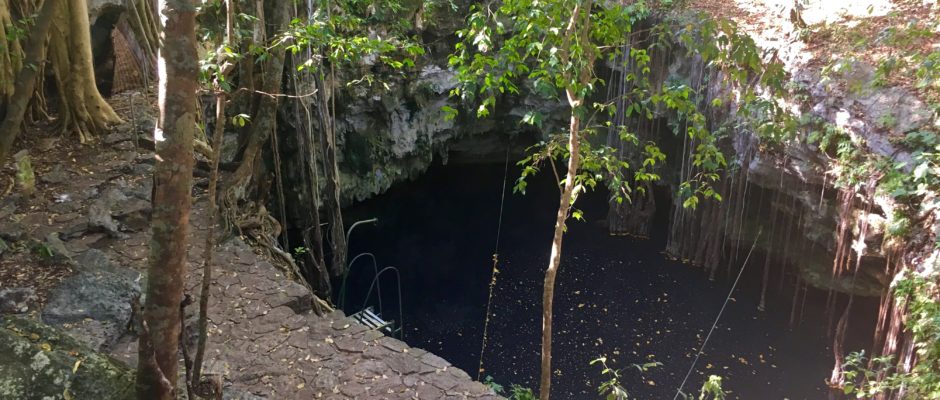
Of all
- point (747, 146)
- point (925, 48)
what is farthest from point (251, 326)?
point (925, 48)

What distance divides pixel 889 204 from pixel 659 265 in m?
3.16

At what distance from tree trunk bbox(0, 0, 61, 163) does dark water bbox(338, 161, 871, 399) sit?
3960mm

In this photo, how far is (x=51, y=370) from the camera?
184 centimetres

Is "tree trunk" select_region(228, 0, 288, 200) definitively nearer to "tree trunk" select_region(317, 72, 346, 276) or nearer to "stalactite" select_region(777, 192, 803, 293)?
"tree trunk" select_region(317, 72, 346, 276)

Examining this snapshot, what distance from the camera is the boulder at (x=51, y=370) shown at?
1.78m

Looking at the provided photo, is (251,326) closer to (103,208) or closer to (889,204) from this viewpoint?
(103,208)

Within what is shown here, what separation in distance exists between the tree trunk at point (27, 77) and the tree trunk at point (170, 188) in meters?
3.41

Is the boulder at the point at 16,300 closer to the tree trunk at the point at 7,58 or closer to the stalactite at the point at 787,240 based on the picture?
the tree trunk at the point at 7,58

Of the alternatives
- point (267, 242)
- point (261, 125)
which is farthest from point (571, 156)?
point (267, 242)

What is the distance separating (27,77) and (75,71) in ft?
1.64

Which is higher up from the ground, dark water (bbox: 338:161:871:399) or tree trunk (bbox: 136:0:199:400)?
tree trunk (bbox: 136:0:199:400)

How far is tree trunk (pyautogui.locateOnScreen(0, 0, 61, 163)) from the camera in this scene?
423 centimetres

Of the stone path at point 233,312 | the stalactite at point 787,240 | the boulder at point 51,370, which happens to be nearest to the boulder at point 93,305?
the stone path at point 233,312

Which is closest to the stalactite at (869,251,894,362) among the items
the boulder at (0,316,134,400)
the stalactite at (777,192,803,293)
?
the stalactite at (777,192,803,293)
